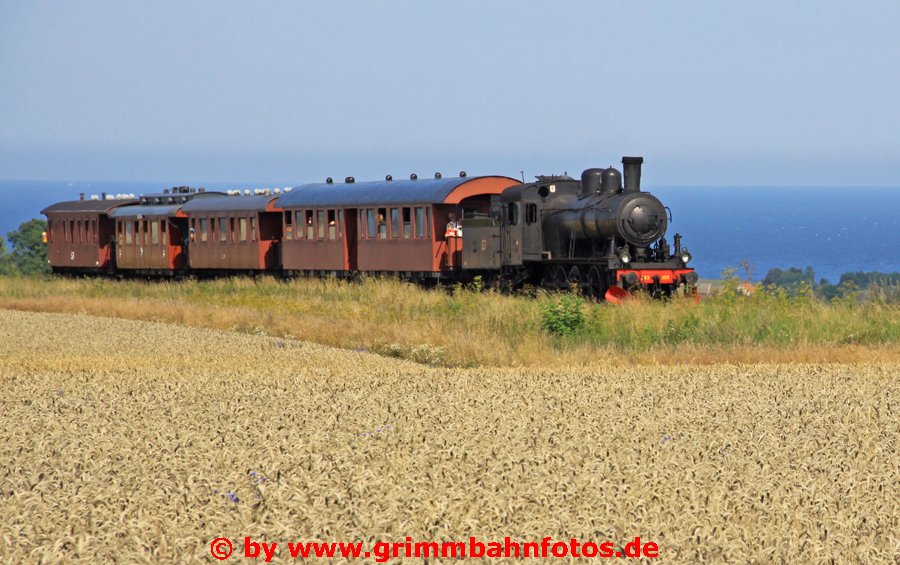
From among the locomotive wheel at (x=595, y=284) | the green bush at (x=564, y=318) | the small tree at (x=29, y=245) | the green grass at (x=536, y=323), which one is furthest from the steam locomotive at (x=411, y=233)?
the small tree at (x=29, y=245)

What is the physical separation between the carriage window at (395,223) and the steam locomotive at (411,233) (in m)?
0.04

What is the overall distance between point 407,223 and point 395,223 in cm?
66

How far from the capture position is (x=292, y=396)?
11.8 metres

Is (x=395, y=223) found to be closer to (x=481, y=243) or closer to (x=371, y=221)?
(x=371, y=221)

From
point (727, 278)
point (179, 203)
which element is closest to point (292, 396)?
point (727, 278)

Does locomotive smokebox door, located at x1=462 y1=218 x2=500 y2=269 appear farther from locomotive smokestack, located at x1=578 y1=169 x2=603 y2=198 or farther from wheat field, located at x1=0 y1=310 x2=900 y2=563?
wheat field, located at x1=0 y1=310 x2=900 y2=563

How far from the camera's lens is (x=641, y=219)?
2758cm

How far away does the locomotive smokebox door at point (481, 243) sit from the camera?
31.5 meters

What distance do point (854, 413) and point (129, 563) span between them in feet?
21.1

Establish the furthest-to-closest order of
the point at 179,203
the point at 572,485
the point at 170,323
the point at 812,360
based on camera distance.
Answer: the point at 179,203
the point at 170,323
the point at 812,360
the point at 572,485

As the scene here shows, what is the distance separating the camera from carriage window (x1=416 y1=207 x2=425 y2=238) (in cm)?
Answer: 3328

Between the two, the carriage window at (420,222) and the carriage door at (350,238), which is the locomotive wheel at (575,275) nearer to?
the carriage window at (420,222)

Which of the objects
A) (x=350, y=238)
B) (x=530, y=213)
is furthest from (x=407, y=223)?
(x=530, y=213)

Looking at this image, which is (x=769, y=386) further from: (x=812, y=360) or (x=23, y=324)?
(x=23, y=324)
